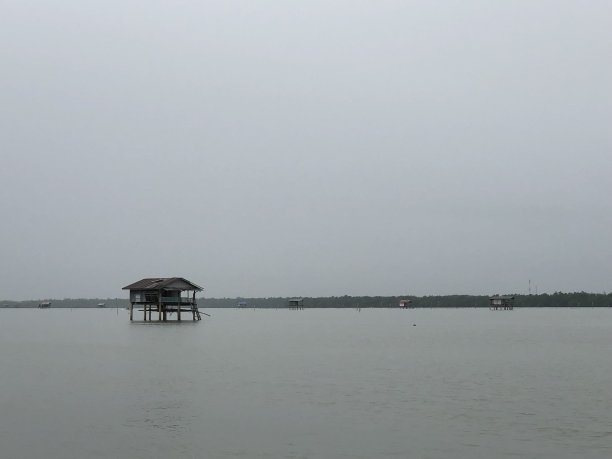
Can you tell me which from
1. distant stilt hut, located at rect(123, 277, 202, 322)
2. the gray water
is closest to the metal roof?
distant stilt hut, located at rect(123, 277, 202, 322)

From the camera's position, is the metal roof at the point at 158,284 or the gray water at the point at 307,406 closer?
the gray water at the point at 307,406

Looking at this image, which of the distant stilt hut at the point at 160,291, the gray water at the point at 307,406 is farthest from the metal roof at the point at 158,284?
the gray water at the point at 307,406

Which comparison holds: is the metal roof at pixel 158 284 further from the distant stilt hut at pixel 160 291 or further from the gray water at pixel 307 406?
the gray water at pixel 307 406

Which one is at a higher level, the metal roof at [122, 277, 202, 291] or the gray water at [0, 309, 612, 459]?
the metal roof at [122, 277, 202, 291]

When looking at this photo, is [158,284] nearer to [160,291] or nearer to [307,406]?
[160,291]

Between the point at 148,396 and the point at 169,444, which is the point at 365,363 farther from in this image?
the point at 169,444

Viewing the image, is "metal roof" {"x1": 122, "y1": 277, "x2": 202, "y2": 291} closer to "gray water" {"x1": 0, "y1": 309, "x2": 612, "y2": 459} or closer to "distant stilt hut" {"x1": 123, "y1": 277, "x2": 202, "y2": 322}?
"distant stilt hut" {"x1": 123, "y1": 277, "x2": 202, "y2": 322}

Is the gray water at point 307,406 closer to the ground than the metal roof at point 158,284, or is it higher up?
closer to the ground

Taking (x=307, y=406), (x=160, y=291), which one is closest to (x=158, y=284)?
(x=160, y=291)

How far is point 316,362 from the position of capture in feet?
137

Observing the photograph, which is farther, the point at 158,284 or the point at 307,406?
the point at 158,284

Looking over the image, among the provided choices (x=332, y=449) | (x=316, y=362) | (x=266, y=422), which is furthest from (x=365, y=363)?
(x=332, y=449)

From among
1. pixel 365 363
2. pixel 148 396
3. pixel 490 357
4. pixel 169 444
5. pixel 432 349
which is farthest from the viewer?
pixel 432 349

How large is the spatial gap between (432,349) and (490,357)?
8.14 metres
